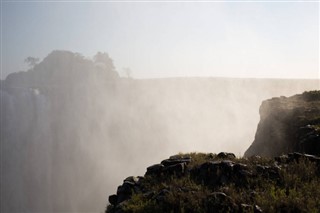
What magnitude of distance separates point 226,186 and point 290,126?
11.1 m

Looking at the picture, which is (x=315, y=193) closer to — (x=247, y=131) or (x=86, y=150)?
(x=86, y=150)

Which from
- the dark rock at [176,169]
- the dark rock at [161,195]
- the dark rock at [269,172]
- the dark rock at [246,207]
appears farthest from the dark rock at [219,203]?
the dark rock at [176,169]

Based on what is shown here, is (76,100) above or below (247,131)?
above

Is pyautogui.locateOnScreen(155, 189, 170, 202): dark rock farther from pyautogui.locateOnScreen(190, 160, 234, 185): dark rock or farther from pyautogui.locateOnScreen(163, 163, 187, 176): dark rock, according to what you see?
pyautogui.locateOnScreen(163, 163, 187, 176): dark rock

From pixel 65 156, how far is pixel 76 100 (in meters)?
16.4

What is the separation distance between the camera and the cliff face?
15570 mm

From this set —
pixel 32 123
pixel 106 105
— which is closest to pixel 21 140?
pixel 32 123

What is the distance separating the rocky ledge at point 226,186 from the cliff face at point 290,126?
12.0ft

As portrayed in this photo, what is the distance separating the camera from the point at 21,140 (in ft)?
238

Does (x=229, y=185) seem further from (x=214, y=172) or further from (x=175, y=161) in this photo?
(x=175, y=161)

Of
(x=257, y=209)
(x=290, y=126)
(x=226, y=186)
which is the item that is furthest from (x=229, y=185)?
(x=290, y=126)

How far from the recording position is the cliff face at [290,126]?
1557 cm

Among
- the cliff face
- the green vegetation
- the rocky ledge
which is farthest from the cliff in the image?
the green vegetation

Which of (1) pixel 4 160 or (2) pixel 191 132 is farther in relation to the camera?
(2) pixel 191 132
